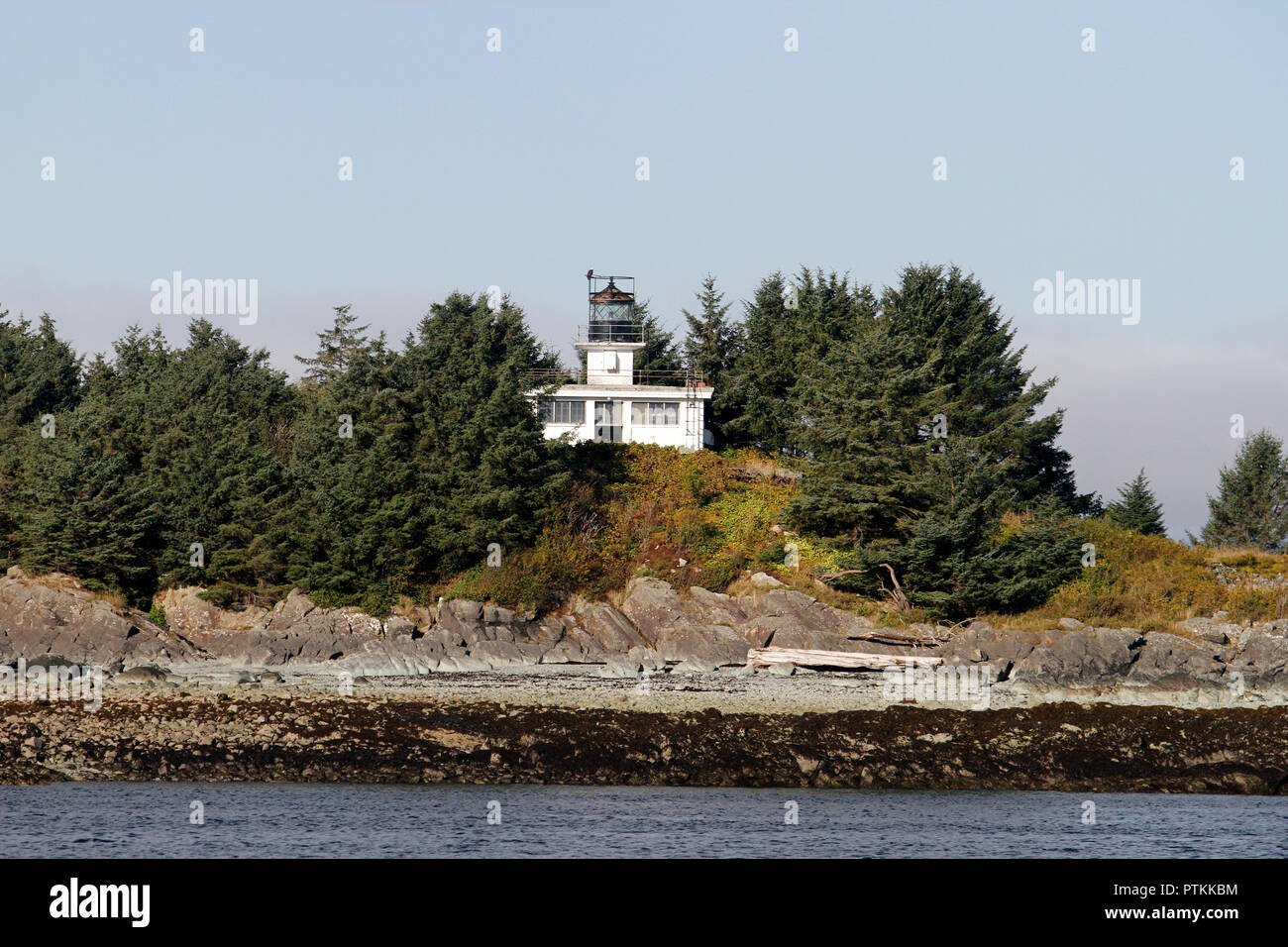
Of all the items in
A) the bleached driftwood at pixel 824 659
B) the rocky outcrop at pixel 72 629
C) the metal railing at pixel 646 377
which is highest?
the metal railing at pixel 646 377

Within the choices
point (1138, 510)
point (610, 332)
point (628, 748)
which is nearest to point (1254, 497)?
point (1138, 510)

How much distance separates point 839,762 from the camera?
2444 cm

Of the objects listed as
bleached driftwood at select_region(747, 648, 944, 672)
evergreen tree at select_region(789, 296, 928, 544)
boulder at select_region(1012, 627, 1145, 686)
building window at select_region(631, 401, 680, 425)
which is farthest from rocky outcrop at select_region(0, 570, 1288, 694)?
building window at select_region(631, 401, 680, 425)

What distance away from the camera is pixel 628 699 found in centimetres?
2948

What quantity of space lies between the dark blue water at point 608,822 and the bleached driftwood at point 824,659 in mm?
13845

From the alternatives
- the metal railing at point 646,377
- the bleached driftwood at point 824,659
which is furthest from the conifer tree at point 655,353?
the bleached driftwood at point 824,659

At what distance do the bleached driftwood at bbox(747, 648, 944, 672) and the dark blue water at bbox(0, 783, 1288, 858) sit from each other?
45.4 feet

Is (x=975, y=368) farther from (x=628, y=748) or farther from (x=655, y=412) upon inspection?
(x=628, y=748)

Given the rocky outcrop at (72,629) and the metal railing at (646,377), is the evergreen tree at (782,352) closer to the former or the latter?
the metal railing at (646,377)

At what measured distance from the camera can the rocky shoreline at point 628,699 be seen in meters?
24.2

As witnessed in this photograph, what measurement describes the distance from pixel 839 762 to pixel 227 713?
1263 cm

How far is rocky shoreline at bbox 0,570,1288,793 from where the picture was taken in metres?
24.2

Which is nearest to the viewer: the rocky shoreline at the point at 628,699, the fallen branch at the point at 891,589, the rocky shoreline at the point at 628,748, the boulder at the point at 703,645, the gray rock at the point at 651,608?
the rocky shoreline at the point at 628,748
